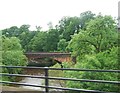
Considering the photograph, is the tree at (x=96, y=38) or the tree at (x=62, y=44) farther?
the tree at (x=62, y=44)

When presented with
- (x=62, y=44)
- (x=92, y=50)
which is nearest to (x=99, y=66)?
(x=92, y=50)

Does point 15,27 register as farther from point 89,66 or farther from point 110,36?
point 89,66

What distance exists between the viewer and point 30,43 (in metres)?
48.7

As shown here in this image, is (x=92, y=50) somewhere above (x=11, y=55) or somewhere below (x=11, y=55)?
above

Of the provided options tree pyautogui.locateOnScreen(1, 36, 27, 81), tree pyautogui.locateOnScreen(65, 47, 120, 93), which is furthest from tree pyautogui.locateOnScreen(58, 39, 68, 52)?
tree pyautogui.locateOnScreen(65, 47, 120, 93)

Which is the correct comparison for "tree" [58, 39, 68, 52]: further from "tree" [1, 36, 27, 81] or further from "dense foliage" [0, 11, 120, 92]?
"tree" [1, 36, 27, 81]

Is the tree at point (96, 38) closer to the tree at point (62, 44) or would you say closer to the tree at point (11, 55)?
the tree at point (11, 55)

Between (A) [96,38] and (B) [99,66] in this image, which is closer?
(B) [99,66]

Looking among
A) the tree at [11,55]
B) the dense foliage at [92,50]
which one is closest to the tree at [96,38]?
the dense foliage at [92,50]

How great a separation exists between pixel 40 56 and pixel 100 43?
1762cm

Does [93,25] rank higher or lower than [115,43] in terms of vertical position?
higher

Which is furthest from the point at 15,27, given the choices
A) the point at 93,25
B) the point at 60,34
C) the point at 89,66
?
the point at 89,66

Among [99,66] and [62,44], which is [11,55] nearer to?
[99,66]

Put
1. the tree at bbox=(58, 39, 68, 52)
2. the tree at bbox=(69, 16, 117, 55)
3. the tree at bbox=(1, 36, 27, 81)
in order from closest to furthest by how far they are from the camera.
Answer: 1. the tree at bbox=(69, 16, 117, 55)
2. the tree at bbox=(1, 36, 27, 81)
3. the tree at bbox=(58, 39, 68, 52)
